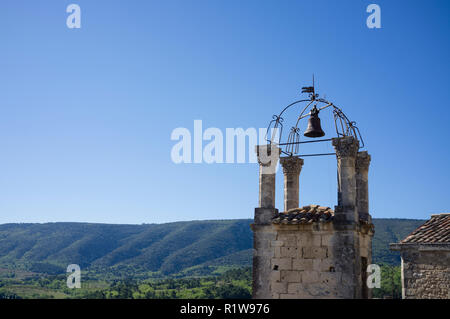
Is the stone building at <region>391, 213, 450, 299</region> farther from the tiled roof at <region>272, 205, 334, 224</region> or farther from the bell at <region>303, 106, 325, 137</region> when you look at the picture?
the bell at <region>303, 106, 325, 137</region>

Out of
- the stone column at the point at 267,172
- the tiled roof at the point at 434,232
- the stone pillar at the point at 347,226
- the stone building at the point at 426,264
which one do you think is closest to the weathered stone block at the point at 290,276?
the stone pillar at the point at 347,226

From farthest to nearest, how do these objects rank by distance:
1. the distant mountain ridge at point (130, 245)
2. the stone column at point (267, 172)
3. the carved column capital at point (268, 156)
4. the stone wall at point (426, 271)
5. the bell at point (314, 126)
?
the distant mountain ridge at point (130, 245)
the stone wall at point (426, 271)
the bell at point (314, 126)
the carved column capital at point (268, 156)
the stone column at point (267, 172)

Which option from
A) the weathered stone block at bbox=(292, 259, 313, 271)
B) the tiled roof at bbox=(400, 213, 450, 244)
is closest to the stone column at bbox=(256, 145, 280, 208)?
the weathered stone block at bbox=(292, 259, 313, 271)

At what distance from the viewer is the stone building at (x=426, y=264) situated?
16156 millimetres

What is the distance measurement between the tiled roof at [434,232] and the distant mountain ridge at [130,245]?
87.8 metres

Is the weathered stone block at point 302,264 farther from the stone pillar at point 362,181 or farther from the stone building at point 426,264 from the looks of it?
the stone building at point 426,264

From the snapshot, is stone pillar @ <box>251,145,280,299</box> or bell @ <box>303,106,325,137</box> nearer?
stone pillar @ <box>251,145,280,299</box>

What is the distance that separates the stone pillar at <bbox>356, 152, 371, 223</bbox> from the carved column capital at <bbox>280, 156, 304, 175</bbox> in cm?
146

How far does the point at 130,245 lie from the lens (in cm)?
13500

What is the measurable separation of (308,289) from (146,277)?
105679 millimetres

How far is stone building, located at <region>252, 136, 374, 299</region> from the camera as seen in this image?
9.92 metres
